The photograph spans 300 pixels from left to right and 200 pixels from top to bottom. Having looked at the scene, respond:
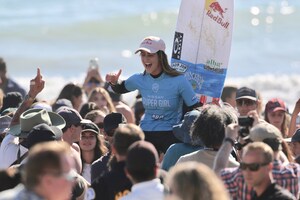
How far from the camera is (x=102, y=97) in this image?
14.3m

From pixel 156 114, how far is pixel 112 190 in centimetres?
267

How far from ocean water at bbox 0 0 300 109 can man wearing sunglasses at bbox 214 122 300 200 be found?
16.5 metres

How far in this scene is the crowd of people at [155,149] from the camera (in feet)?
21.1

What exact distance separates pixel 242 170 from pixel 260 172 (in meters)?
0.17

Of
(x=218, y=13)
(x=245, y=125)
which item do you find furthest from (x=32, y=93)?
(x=245, y=125)

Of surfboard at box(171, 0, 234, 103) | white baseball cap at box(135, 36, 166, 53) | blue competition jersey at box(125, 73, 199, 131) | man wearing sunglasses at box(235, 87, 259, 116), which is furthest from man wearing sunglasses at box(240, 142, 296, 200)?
man wearing sunglasses at box(235, 87, 259, 116)

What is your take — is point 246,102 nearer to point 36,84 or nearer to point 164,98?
point 164,98

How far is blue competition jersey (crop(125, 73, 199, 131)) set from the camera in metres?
10.1

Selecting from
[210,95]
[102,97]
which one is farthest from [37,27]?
[210,95]

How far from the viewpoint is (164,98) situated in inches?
397

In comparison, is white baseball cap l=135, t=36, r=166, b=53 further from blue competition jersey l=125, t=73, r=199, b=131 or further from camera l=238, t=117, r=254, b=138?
camera l=238, t=117, r=254, b=138

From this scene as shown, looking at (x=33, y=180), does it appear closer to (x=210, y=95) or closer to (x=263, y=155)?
(x=263, y=155)

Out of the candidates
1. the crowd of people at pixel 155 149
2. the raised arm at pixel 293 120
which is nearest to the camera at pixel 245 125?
the crowd of people at pixel 155 149

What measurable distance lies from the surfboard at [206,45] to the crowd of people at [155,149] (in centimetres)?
74
